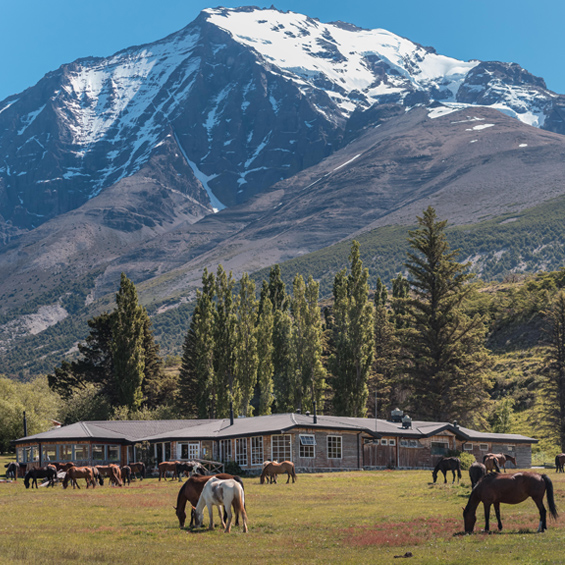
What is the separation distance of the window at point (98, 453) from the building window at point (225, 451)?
363 inches

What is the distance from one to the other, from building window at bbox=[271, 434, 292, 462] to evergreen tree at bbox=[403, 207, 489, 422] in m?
20.9

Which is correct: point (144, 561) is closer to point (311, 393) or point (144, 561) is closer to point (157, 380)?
point (311, 393)

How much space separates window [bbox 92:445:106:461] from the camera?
198ft

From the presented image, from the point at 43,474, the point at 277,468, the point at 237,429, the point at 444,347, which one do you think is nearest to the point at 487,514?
the point at 277,468

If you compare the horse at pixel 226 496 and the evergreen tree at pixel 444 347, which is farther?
the evergreen tree at pixel 444 347

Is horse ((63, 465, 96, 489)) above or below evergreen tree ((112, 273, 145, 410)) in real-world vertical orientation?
below

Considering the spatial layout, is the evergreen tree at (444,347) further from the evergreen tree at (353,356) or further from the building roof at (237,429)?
the building roof at (237,429)

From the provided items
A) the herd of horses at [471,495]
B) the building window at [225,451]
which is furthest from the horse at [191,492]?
the building window at [225,451]

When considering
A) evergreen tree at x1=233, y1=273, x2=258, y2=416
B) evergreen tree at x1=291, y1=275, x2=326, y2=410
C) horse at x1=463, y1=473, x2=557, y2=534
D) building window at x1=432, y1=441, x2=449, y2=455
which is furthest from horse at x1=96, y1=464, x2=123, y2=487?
→ evergreen tree at x1=291, y1=275, x2=326, y2=410

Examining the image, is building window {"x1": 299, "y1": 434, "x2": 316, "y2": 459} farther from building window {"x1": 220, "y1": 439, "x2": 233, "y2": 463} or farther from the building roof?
building window {"x1": 220, "y1": 439, "x2": 233, "y2": 463}

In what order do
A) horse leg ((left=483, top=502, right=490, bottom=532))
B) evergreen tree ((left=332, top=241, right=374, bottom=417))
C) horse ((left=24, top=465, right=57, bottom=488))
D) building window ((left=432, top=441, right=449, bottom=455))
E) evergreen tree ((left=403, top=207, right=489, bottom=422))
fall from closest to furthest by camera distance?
horse leg ((left=483, top=502, right=490, bottom=532)), horse ((left=24, top=465, right=57, bottom=488)), building window ((left=432, top=441, right=449, bottom=455)), evergreen tree ((left=403, top=207, right=489, bottom=422)), evergreen tree ((left=332, top=241, right=374, bottom=417))

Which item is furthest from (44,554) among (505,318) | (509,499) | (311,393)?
(505,318)

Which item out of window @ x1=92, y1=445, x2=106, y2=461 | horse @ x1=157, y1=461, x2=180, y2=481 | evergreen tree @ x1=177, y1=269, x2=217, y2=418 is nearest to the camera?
horse @ x1=157, y1=461, x2=180, y2=481

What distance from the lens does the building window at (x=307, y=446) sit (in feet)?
182
